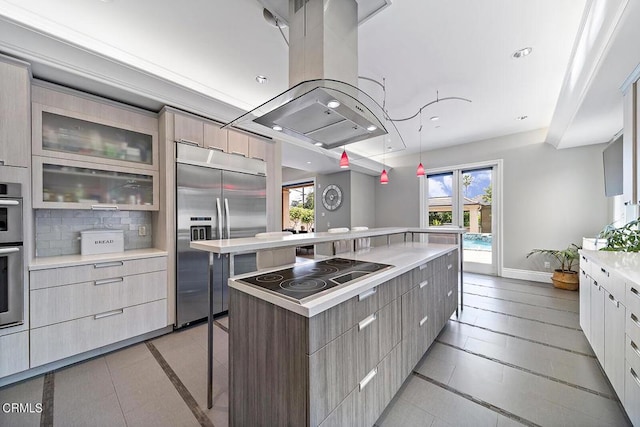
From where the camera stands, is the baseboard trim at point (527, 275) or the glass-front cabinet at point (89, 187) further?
the baseboard trim at point (527, 275)

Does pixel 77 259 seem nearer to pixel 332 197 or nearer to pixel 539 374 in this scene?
pixel 539 374

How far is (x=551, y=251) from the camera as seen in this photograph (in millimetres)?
4258

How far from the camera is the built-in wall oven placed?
5.58 feet

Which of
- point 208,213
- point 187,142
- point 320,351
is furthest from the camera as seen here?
point 208,213

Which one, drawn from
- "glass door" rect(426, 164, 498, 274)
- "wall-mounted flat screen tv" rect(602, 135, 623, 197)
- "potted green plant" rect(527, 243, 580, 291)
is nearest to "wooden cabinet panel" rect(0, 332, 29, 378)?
"glass door" rect(426, 164, 498, 274)

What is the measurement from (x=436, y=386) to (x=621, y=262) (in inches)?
60.9

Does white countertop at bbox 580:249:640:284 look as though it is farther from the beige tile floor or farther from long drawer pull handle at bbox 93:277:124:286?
long drawer pull handle at bbox 93:277:124:286

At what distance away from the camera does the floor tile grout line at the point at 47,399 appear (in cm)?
146

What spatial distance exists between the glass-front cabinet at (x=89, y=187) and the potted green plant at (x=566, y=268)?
5927 millimetres

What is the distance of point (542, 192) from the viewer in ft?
14.6

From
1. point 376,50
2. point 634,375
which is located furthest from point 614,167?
point 376,50

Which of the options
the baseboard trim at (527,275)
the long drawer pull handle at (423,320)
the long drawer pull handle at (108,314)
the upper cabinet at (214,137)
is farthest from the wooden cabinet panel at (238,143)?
the baseboard trim at (527,275)

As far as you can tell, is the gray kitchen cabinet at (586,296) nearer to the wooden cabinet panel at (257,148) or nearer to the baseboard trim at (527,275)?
the baseboard trim at (527,275)

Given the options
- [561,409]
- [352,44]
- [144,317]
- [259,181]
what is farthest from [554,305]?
[144,317]
